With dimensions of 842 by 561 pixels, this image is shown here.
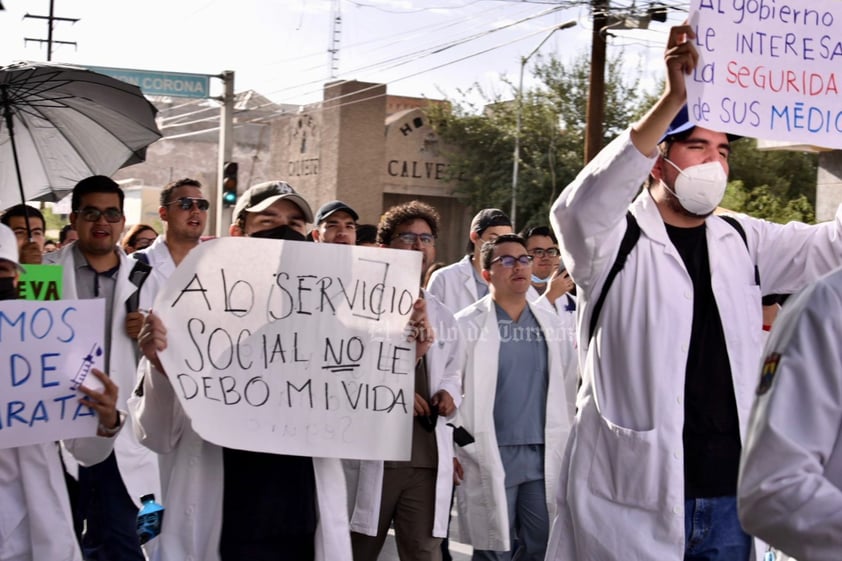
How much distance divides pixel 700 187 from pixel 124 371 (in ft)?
10.5

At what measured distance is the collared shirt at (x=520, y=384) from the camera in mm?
6703

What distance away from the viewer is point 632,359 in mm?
3680

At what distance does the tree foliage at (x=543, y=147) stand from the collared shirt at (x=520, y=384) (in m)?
29.0

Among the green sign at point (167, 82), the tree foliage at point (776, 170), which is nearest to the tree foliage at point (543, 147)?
the tree foliage at point (776, 170)

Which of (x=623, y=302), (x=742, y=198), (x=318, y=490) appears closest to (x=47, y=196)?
(x=318, y=490)

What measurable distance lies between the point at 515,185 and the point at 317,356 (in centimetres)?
3403

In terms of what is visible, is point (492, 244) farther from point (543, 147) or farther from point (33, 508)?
point (543, 147)

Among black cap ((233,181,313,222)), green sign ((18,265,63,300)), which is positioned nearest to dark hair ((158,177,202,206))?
green sign ((18,265,63,300))

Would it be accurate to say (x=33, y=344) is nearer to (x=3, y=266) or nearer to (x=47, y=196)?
(x=3, y=266)

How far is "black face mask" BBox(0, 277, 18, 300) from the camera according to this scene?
405cm

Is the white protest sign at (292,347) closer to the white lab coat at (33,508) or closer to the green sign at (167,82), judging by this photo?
the white lab coat at (33,508)

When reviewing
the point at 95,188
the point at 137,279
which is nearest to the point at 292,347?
the point at 137,279

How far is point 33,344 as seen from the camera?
159 inches

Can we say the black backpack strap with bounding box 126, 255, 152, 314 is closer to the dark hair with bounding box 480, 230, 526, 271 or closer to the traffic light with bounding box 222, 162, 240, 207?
the dark hair with bounding box 480, 230, 526, 271
